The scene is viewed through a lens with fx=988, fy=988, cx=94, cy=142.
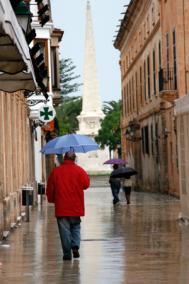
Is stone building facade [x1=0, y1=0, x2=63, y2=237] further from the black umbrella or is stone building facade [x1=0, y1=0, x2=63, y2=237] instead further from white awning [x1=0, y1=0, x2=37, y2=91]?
the black umbrella

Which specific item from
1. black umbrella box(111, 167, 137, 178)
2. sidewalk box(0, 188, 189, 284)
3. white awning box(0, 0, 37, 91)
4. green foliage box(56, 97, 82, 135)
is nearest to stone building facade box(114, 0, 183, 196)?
black umbrella box(111, 167, 137, 178)

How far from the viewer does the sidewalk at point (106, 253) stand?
533 inches

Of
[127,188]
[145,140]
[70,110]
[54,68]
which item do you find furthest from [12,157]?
[70,110]

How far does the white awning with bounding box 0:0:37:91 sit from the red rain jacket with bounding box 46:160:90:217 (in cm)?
175

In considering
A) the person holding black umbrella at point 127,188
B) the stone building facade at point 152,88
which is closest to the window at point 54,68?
the stone building facade at point 152,88

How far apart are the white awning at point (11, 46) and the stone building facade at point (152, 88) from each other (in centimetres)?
2722

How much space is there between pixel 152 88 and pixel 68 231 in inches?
1379

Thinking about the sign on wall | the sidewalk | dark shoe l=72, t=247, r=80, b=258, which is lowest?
the sidewalk

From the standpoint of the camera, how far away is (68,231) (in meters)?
15.7

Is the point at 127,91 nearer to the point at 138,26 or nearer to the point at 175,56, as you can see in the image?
the point at 138,26

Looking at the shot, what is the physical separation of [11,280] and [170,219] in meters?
13.2

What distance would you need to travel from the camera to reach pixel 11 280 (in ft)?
44.2

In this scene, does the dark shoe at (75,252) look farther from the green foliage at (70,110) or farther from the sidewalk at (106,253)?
the green foliage at (70,110)

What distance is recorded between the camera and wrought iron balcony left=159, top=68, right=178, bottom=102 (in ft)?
134
